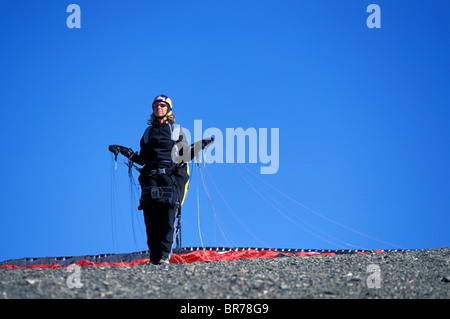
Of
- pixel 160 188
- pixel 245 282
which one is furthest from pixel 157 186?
pixel 245 282

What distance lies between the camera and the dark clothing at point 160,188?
8.29m

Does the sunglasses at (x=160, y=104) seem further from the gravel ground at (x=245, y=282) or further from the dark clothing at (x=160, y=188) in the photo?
the gravel ground at (x=245, y=282)

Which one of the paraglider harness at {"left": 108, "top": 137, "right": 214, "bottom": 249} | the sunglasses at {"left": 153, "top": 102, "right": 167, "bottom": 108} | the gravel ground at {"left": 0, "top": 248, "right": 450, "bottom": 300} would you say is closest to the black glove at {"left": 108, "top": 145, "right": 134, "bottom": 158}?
the paraglider harness at {"left": 108, "top": 137, "right": 214, "bottom": 249}

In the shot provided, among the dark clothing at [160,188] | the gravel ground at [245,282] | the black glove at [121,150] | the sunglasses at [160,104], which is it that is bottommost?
the gravel ground at [245,282]

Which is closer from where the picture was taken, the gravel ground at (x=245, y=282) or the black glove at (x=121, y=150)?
the gravel ground at (x=245, y=282)

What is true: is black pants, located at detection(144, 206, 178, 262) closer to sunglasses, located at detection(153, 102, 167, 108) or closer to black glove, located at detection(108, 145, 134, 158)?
black glove, located at detection(108, 145, 134, 158)

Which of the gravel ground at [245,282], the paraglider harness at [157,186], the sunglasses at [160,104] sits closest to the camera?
the gravel ground at [245,282]

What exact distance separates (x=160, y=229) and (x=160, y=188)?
76 cm

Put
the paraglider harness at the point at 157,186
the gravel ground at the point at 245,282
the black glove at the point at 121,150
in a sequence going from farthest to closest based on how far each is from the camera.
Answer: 1. the black glove at the point at 121,150
2. the paraglider harness at the point at 157,186
3. the gravel ground at the point at 245,282

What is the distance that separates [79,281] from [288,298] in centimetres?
236

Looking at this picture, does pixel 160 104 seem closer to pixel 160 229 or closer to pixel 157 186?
pixel 157 186

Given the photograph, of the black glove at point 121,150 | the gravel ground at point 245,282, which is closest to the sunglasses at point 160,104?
the black glove at point 121,150

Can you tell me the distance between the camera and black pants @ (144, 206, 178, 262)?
27.4 feet
